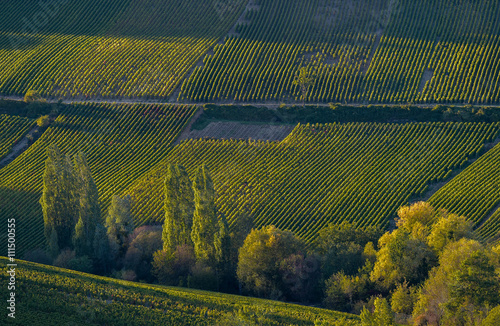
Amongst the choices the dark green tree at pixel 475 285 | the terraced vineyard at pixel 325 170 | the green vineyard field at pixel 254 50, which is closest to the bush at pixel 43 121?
the green vineyard field at pixel 254 50

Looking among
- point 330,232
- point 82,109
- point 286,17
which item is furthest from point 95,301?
point 286,17

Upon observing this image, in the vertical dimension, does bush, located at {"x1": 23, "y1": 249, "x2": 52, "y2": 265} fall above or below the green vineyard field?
below

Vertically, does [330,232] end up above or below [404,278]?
above

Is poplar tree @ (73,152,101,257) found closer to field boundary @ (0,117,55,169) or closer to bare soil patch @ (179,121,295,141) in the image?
bare soil patch @ (179,121,295,141)

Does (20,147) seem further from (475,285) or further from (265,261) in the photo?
(475,285)

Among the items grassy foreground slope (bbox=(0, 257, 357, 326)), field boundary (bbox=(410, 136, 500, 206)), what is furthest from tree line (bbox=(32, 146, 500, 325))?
field boundary (bbox=(410, 136, 500, 206))

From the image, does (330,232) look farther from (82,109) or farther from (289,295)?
(82,109)
